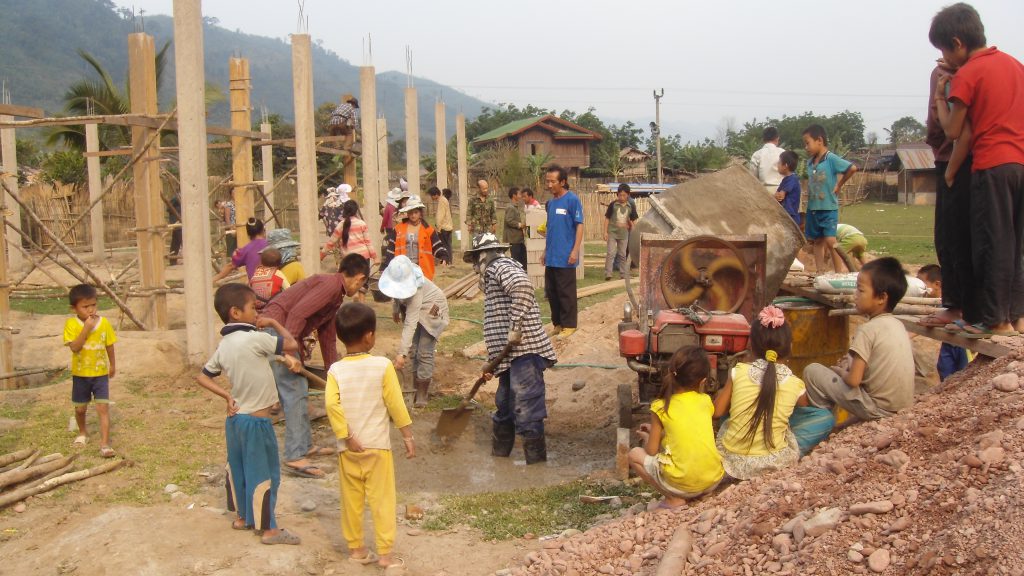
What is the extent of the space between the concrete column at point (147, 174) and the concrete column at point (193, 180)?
134cm

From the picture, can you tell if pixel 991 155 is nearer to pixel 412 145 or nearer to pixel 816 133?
pixel 816 133

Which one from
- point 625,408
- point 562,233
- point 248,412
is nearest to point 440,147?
point 562,233

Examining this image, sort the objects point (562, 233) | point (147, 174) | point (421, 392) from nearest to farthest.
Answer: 1. point (421, 392)
2. point (562, 233)
3. point (147, 174)

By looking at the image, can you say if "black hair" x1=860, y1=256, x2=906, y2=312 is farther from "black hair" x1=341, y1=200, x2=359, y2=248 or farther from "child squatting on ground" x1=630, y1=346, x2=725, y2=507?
"black hair" x1=341, y1=200, x2=359, y2=248

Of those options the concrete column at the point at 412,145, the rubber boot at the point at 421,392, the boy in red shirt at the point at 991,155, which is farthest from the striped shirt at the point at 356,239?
the boy in red shirt at the point at 991,155

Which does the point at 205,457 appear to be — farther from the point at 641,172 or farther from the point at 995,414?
the point at 641,172

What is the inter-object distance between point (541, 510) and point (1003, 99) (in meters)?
3.57

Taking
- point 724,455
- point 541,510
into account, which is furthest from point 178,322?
point 724,455

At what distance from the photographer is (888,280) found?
5.13 m

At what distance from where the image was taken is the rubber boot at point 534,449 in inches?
277

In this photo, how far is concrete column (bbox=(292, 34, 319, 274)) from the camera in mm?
12258

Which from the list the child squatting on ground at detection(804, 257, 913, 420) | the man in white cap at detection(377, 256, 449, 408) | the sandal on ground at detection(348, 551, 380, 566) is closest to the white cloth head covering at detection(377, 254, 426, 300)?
the man in white cap at detection(377, 256, 449, 408)

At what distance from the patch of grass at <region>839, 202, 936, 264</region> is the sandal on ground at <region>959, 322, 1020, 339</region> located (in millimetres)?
12114

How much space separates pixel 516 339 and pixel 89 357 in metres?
3.16
